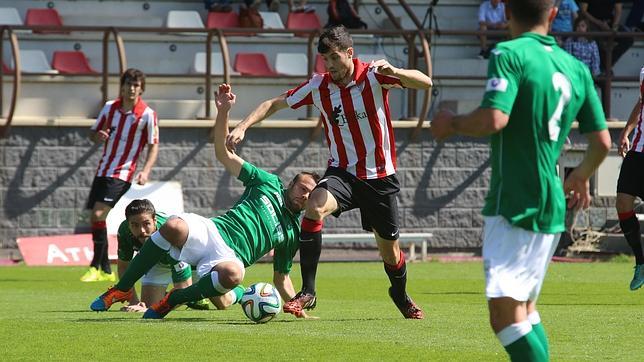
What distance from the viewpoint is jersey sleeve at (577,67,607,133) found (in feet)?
19.2

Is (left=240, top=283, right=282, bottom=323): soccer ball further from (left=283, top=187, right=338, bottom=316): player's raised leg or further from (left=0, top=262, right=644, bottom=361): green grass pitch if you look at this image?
(left=283, top=187, right=338, bottom=316): player's raised leg

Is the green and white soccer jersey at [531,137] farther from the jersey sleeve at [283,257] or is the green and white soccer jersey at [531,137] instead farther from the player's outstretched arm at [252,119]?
the jersey sleeve at [283,257]

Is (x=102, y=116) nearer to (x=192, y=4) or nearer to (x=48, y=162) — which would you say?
(x=48, y=162)

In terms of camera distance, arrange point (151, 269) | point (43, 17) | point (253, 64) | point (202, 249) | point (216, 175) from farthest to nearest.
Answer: point (43, 17), point (253, 64), point (216, 175), point (151, 269), point (202, 249)

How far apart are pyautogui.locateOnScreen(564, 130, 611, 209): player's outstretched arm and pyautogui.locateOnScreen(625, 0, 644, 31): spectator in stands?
17.6 meters

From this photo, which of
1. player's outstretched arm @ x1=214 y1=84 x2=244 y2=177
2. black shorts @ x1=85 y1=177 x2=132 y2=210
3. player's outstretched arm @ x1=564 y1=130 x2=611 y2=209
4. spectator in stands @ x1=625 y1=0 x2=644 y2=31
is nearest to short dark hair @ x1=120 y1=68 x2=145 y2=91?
black shorts @ x1=85 y1=177 x2=132 y2=210

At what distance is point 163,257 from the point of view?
31.4 feet

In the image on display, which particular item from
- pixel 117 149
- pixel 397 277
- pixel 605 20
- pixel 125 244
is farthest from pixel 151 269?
pixel 605 20

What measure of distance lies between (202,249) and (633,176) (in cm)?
500

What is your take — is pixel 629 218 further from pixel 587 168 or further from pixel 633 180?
pixel 587 168

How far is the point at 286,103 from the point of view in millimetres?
9969

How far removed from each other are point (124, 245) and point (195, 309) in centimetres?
83

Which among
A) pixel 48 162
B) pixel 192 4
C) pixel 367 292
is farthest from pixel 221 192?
pixel 367 292

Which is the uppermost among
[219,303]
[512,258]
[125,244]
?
[512,258]
